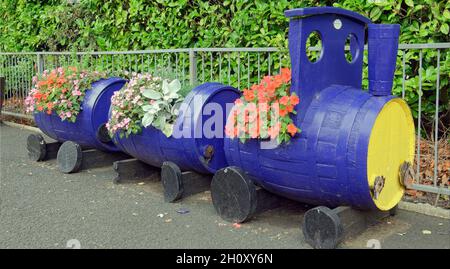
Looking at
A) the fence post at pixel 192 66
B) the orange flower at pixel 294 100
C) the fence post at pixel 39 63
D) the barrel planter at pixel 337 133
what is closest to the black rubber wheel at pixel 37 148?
the fence post at pixel 192 66

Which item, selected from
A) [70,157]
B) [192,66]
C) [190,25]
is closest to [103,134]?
[70,157]

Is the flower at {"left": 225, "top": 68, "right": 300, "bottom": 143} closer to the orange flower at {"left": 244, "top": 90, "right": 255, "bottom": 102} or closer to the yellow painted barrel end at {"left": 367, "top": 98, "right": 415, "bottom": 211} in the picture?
the orange flower at {"left": 244, "top": 90, "right": 255, "bottom": 102}

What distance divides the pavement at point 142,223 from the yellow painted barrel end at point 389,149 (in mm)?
311

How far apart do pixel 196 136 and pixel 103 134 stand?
5.12ft

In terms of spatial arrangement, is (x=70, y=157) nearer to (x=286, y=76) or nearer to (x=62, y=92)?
(x=62, y=92)

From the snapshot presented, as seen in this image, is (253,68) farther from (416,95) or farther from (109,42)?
(109,42)

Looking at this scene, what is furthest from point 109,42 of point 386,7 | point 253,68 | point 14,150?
point 386,7

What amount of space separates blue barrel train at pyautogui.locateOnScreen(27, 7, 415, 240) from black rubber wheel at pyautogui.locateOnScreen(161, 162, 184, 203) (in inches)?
20.1

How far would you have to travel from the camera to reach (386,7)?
4.55m

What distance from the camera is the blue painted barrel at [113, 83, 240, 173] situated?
4.27 meters

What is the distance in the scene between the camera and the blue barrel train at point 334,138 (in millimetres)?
3256

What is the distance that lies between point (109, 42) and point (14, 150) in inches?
83.4

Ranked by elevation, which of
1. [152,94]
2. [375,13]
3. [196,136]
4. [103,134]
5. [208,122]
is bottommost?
[103,134]

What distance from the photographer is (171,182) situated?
4.47 meters
